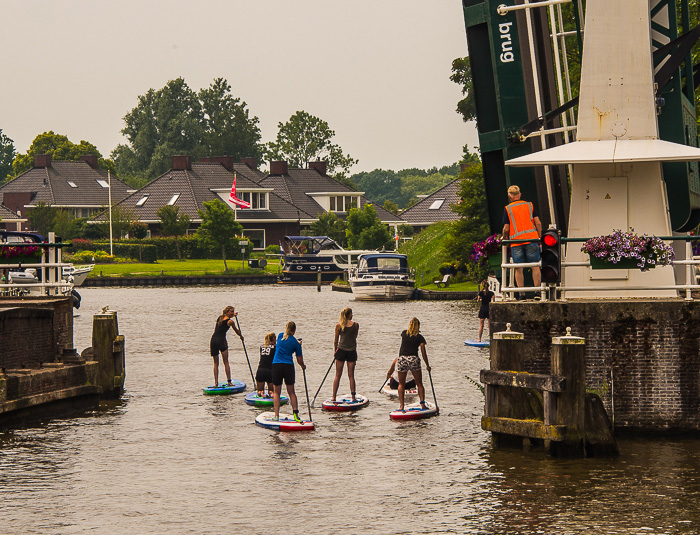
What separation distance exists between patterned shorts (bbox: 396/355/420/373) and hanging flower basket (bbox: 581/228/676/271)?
3881mm

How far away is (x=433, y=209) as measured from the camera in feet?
390

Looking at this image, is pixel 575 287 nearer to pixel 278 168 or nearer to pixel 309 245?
pixel 309 245

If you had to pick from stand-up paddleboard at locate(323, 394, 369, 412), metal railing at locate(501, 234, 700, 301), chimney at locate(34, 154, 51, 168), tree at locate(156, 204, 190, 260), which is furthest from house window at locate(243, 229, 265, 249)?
metal railing at locate(501, 234, 700, 301)

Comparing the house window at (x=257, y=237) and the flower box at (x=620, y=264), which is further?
the house window at (x=257, y=237)

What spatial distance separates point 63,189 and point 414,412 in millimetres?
104538

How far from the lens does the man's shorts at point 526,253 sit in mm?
18438

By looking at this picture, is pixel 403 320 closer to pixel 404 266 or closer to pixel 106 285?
pixel 404 266

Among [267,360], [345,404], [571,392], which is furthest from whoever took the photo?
[345,404]

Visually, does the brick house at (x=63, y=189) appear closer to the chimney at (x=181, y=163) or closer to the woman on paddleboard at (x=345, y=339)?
the chimney at (x=181, y=163)

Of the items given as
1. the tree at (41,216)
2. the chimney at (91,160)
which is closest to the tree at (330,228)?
the tree at (41,216)

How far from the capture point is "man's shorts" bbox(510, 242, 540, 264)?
18.4 m

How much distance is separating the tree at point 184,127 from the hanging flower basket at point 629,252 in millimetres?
153014

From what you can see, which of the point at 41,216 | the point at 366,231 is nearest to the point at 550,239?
the point at 366,231

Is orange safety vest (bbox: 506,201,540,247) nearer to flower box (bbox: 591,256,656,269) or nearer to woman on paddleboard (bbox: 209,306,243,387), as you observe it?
flower box (bbox: 591,256,656,269)
